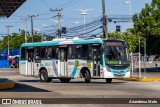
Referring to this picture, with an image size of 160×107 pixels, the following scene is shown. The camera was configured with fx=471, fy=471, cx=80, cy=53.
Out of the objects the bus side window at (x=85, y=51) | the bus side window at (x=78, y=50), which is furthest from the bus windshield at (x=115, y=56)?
the bus side window at (x=78, y=50)

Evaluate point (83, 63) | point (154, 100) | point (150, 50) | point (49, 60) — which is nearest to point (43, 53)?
point (49, 60)

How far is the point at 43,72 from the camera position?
35.7 m

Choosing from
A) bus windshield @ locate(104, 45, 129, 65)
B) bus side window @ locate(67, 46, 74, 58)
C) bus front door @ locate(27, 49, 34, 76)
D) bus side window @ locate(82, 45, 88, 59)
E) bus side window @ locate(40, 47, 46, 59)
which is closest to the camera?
bus windshield @ locate(104, 45, 129, 65)

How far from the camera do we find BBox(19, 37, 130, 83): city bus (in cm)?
3150

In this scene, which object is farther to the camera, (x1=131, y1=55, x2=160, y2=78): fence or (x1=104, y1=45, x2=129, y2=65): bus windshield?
(x1=131, y1=55, x2=160, y2=78): fence

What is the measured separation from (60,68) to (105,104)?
17.1m

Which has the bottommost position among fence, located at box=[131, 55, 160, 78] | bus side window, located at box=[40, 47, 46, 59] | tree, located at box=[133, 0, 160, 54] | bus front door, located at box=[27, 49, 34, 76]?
fence, located at box=[131, 55, 160, 78]

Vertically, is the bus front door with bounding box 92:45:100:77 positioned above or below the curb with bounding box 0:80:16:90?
above

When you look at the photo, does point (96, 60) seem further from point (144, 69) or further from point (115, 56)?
point (144, 69)

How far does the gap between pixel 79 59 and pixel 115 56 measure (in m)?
2.63

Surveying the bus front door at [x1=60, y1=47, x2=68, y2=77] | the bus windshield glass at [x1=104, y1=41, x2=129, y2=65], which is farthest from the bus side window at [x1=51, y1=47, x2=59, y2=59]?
the bus windshield glass at [x1=104, y1=41, x2=129, y2=65]

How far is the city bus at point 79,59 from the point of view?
31.5 metres

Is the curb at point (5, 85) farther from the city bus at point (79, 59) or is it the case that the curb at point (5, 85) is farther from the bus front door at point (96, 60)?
the city bus at point (79, 59)

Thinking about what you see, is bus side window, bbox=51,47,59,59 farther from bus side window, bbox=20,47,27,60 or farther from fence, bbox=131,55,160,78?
fence, bbox=131,55,160,78
